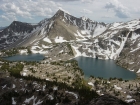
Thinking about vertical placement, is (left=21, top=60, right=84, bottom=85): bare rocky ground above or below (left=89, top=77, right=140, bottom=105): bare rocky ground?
above

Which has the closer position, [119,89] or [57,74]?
[119,89]

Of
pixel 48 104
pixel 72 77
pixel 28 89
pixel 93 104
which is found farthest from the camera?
pixel 72 77

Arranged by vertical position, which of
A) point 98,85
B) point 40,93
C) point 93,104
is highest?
point 93,104

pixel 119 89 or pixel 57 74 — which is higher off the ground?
pixel 57 74

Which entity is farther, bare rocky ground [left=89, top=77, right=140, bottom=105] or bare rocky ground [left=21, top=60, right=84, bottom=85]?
bare rocky ground [left=21, top=60, right=84, bottom=85]

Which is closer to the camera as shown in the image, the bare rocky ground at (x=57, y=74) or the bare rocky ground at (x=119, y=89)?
the bare rocky ground at (x=119, y=89)

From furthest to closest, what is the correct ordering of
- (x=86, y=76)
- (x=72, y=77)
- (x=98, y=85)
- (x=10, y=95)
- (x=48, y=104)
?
(x=86, y=76) → (x=72, y=77) → (x=98, y=85) → (x=10, y=95) → (x=48, y=104)

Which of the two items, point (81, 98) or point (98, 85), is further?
point (98, 85)

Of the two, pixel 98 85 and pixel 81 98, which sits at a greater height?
pixel 81 98

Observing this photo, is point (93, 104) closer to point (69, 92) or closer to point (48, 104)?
point (48, 104)

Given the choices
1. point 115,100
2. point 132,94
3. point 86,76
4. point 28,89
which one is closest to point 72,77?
point 86,76

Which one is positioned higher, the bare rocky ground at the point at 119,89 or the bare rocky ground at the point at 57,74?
the bare rocky ground at the point at 57,74
